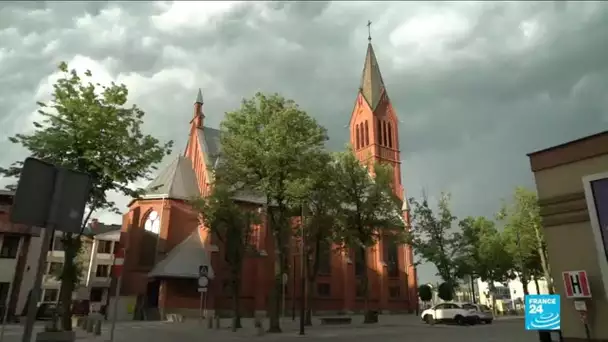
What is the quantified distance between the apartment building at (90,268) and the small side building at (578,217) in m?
52.1

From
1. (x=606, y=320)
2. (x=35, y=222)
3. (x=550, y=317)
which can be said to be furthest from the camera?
(x=606, y=320)

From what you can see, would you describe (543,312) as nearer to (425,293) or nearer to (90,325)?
(90,325)

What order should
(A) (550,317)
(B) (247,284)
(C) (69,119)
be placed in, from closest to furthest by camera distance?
1. (A) (550,317)
2. (C) (69,119)
3. (B) (247,284)

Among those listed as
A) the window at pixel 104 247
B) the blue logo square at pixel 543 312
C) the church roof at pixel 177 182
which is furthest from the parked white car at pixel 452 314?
the window at pixel 104 247

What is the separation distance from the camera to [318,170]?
89.3 ft

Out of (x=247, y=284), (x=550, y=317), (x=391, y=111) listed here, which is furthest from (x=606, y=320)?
(x=391, y=111)

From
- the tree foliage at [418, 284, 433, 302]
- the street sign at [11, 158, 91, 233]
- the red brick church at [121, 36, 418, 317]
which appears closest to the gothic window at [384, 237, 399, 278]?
the red brick church at [121, 36, 418, 317]

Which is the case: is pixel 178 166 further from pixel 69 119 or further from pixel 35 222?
→ pixel 35 222

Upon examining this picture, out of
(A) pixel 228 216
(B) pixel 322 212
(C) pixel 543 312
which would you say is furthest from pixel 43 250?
(B) pixel 322 212

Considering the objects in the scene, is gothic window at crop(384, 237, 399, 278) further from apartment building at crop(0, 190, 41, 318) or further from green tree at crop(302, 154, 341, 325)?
apartment building at crop(0, 190, 41, 318)

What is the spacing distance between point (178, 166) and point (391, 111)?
34.1 m

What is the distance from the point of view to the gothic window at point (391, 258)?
54000 mm

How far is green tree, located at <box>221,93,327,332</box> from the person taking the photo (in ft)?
82.0

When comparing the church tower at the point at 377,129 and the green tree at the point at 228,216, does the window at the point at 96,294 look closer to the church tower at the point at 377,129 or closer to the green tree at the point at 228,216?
the green tree at the point at 228,216
